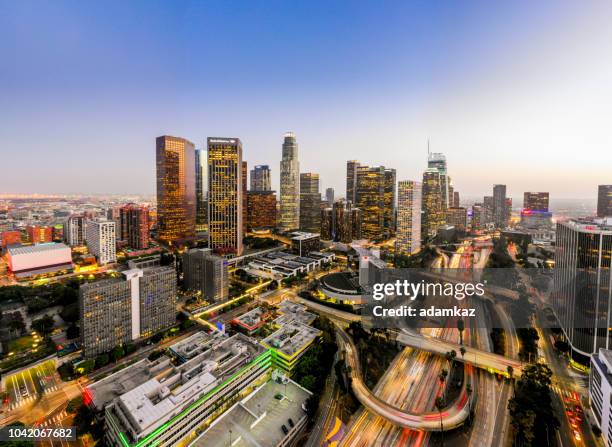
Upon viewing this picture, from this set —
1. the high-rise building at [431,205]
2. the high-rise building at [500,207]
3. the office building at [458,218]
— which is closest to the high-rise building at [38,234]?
the high-rise building at [431,205]

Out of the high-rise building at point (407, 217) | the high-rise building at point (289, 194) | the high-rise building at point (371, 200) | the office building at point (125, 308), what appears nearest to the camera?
the office building at point (125, 308)

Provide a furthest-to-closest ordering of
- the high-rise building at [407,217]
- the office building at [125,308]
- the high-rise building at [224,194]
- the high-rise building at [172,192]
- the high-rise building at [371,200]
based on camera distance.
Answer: the high-rise building at [371,200]
the high-rise building at [172,192]
the high-rise building at [407,217]
the high-rise building at [224,194]
the office building at [125,308]

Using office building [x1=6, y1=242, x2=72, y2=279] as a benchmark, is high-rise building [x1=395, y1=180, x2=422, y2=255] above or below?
above

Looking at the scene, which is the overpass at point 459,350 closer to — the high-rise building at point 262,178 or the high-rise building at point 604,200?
the high-rise building at point 604,200

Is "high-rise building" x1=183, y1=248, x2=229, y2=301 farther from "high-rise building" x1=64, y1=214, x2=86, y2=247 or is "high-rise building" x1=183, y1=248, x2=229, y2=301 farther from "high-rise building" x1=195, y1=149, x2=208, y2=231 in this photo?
"high-rise building" x1=195, y1=149, x2=208, y2=231

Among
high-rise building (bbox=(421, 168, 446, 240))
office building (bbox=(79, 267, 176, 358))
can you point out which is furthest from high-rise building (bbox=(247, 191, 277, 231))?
office building (bbox=(79, 267, 176, 358))

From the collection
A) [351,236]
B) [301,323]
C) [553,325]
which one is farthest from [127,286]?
[351,236]
